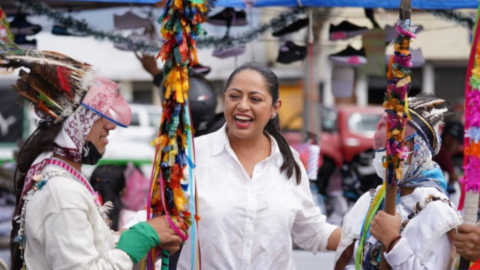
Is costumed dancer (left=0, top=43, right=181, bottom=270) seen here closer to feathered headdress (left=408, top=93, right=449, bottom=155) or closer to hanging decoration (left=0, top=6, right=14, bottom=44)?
feathered headdress (left=408, top=93, right=449, bottom=155)

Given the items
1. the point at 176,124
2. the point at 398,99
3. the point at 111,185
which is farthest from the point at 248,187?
the point at 111,185

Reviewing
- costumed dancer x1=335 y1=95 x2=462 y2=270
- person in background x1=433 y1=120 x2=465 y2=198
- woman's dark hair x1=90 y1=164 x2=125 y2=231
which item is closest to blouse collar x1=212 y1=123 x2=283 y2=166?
costumed dancer x1=335 y1=95 x2=462 y2=270

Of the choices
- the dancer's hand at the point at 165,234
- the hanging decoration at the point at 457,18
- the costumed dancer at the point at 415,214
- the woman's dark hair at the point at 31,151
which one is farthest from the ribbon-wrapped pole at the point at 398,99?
the hanging decoration at the point at 457,18

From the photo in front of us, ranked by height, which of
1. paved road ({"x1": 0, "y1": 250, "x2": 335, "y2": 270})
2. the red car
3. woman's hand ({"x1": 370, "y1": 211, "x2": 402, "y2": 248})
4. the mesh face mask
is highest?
the mesh face mask

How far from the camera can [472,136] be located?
2.49 metres

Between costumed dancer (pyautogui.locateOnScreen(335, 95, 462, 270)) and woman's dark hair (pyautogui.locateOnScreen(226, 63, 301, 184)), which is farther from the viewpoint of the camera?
woman's dark hair (pyautogui.locateOnScreen(226, 63, 301, 184))

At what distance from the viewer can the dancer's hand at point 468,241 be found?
2.49 metres

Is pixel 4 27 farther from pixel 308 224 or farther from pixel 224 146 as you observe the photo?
pixel 308 224

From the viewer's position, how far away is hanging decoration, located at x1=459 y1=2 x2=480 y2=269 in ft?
8.13

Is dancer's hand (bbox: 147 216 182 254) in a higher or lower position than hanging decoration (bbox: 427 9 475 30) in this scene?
lower

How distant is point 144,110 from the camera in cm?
1303

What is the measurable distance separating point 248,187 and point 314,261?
2857 millimetres

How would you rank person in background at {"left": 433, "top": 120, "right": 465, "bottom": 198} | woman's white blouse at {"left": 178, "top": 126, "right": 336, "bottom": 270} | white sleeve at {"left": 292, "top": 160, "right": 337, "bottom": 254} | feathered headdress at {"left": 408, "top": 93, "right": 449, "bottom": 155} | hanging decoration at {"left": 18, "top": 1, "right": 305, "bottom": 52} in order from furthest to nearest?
person in background at {"left": 433, "top": 120, "right": 465, "bottom": 198}, hanging decoration at {"left": 18, "top": 1, "right": 305, "bottom": 52}, white sleeve at {"left": 292, "top": 160, "right": 337, "bottom": 254}, woman's white blouse at {"left": 178, "top": 126, "right": 336, "bottom": 270}, feathered headdress at {"left": 408, "top": 93, "right": 449, "bottom": 155}

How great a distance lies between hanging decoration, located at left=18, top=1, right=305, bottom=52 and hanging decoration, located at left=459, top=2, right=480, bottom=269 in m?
3.07
